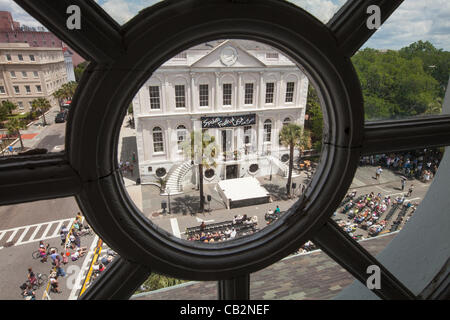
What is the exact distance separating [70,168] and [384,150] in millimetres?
1213

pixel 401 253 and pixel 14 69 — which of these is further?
pixel 401 253

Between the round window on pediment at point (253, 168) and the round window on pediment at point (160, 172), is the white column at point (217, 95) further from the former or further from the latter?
the round window on pediment at point (253, 168)

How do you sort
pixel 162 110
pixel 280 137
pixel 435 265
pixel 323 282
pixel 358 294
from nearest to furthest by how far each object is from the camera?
pixel 435 265
pixel 358 294
pixel 323 282
pixel 162 110
pixel 280 137

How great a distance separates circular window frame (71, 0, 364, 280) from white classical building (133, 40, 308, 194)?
3.80 m


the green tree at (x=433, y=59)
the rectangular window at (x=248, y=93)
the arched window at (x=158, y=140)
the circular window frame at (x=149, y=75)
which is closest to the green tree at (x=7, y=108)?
the circular window frame at (x=149, y=75)

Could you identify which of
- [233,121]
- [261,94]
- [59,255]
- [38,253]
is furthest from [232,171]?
[38,253]

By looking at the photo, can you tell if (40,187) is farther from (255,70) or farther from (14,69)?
(255,70)

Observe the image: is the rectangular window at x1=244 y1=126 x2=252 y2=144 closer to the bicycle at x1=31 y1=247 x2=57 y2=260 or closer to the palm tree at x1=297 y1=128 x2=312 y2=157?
the palm tree at x1=297 y1=128 x2=312 y2=157

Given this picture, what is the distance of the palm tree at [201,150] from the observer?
22.9 ft

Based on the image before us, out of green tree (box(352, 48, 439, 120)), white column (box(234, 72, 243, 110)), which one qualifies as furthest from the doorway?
green tree (box(352, 48, 439, 120))

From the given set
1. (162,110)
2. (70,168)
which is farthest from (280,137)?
(70,168)

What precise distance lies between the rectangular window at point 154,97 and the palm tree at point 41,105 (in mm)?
3617

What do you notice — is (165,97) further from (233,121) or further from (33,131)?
(33,131)

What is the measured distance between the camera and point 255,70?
6.34 m
